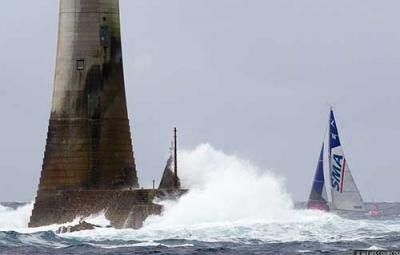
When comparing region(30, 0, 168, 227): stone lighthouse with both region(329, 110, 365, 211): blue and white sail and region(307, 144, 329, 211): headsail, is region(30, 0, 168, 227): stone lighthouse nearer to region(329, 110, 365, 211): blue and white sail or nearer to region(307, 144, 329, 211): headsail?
region(307, 144, 329, 211): headsail

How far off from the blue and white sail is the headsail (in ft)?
2.89

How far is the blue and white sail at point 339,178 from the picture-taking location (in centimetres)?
10794

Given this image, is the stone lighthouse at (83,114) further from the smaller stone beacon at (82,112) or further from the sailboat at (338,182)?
the sailboat at (338,182)

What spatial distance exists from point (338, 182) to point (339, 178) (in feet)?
0.90

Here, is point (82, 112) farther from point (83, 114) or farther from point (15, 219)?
point (15, 219)

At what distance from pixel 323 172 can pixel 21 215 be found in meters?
34.1

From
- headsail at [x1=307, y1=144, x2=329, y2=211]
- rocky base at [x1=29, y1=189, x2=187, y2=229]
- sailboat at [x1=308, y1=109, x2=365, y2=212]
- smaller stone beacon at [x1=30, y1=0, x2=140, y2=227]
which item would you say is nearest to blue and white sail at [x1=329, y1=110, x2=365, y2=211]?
sailboat at [x1=308, y1=109, x2=365, y2=212]

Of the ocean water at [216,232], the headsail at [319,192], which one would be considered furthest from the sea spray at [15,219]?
the headsail at [319,192]

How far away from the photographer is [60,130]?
71.7 metres

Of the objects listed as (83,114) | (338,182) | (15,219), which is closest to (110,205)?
(83,114)

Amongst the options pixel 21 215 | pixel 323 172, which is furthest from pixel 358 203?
pixel 21 215

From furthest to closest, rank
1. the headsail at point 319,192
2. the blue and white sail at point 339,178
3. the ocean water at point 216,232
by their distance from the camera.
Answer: the blue and white sail at point 339,178 < the headsail at point 319,192 < the ocean water at point 216,232

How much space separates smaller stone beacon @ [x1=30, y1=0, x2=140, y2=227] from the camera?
234ft

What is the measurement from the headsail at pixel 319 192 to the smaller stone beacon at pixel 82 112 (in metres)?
36.1
